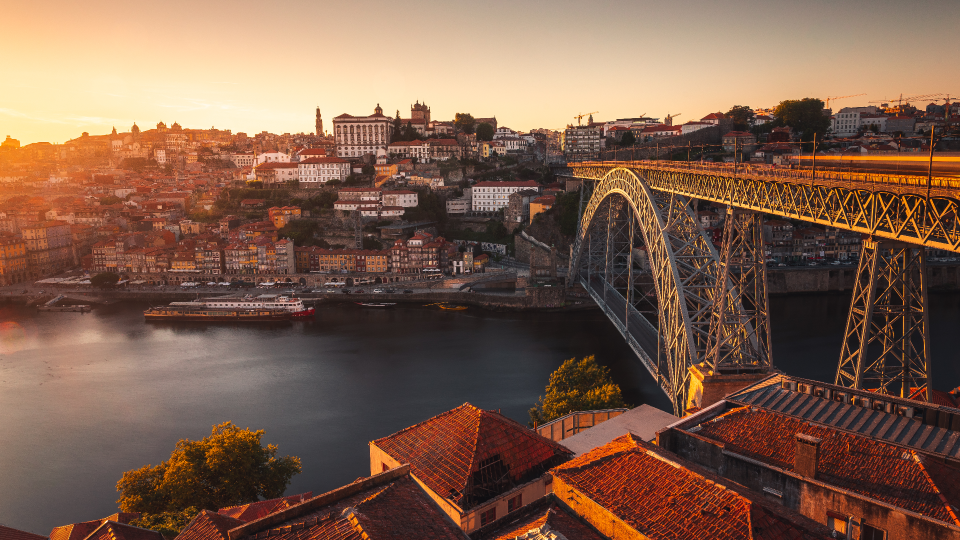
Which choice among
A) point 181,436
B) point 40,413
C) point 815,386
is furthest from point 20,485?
point 815,386

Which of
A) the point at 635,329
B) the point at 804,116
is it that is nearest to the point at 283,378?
the point at 635,329

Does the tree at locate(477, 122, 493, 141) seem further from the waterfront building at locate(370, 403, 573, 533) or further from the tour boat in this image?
the waterfront building at locate(370, 403, 573, 533)

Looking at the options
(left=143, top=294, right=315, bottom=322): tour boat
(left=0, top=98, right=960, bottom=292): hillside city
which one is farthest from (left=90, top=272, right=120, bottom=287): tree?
(left=143, top=294, right=315, bottom=322): tour boat

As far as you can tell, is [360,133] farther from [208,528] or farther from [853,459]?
[853,459]

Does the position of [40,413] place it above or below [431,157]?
below

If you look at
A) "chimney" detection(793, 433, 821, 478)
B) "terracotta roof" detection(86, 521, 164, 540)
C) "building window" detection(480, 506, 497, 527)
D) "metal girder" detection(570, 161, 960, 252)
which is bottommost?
"terracotta roof" detection(86, 521, 164, 540)

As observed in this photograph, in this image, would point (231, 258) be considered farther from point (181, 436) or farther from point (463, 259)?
point (181, 436)
